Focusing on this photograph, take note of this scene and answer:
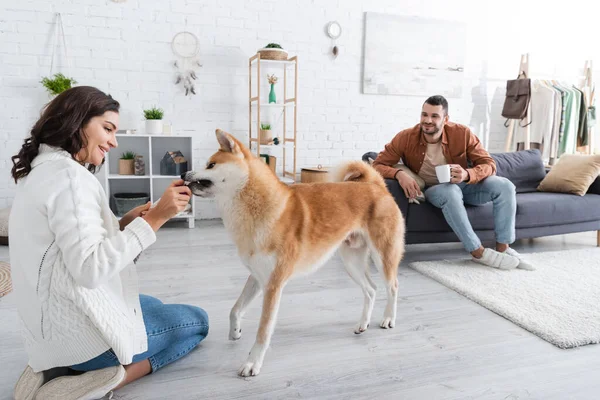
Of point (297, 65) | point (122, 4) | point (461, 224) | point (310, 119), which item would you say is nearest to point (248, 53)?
point (297, 65)

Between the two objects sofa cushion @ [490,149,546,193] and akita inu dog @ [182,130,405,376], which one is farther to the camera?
sofa cushion @ [490,149,546,193]

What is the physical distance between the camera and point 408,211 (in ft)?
9.54

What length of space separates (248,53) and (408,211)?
2260mm

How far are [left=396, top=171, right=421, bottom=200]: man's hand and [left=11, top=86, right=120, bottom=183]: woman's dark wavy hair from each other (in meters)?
2.04

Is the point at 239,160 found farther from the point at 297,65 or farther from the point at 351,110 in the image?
the point at 351,110

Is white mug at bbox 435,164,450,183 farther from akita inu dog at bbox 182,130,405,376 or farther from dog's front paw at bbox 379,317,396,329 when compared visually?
dog's front paw at bbox 379,317,396,329

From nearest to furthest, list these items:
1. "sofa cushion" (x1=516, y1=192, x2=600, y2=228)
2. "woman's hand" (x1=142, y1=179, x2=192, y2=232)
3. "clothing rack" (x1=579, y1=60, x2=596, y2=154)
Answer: "woman's hand" (x1=142, y1=179, x2=192, y2=232)
"sofa cushion" (x1=516, y1=192, x2=600, y2=228)
"clothing rack" (x1=579, y1=60, x2=596, y2=154)

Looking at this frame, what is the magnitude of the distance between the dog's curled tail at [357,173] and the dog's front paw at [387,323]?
60cm

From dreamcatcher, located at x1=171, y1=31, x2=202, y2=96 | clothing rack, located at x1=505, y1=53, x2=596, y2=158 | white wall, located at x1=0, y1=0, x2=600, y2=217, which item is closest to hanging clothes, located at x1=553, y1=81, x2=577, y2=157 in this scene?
clothing rack, located at x1=505, y1=53, x2=596, y2=158

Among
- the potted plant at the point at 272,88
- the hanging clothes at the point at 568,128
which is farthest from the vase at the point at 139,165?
the hanging clothes at the point at 568,128

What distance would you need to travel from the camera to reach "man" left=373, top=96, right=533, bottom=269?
9.29 feet

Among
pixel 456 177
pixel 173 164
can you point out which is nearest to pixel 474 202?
pixel 456 177

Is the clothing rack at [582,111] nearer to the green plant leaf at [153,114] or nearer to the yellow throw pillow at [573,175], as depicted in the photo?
the yellow throw pillow at [573,175]

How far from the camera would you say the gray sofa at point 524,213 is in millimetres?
2924
